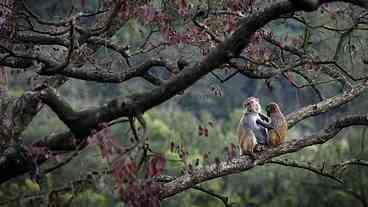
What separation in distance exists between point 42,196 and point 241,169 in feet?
6.39

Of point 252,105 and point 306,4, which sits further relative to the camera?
point 252,105

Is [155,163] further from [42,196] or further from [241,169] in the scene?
[241,169]

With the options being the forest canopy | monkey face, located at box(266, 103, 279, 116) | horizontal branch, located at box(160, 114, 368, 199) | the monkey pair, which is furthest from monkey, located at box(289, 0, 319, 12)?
monkey face, located at box(266, 103, 279, 116)

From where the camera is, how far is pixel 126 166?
12.6 feet

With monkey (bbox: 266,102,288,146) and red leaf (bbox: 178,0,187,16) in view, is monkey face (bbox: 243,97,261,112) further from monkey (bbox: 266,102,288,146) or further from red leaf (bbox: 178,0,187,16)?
red leaf (bbox: 178,0,187,16)

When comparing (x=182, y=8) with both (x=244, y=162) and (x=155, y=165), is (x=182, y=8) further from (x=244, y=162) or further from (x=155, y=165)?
(x=155, y=165)

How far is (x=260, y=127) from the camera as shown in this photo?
669cm

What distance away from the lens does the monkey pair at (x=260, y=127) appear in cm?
636

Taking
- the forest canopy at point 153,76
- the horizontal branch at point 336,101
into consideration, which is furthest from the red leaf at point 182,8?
the horizontal branch at point 336,101

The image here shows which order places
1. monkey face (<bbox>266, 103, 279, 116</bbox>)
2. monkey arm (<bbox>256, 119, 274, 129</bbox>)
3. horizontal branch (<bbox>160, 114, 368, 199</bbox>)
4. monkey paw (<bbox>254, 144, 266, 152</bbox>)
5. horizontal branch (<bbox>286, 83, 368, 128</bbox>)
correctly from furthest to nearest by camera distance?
1. monkey face (<bbox>266, 103, 279, 116</bbox>)
2. monkey arm (<bbox>256, 119, 274, 129</bbox>)
3. horizontal branch (<bbox>286, 83, 368, 128</bbox>)
4. monkey paw (<bbox>254, 144, 266, 152</bbox>)
5. horizontal branch (<bbox>160, 114, 368, 199</bbox>)

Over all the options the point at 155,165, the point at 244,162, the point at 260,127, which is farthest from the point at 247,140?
the point at 155,165

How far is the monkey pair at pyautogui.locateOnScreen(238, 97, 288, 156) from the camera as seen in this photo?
Result: 636 centimetres

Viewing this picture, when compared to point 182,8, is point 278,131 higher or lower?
lower

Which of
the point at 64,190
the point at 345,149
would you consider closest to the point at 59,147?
the point at 64,190
